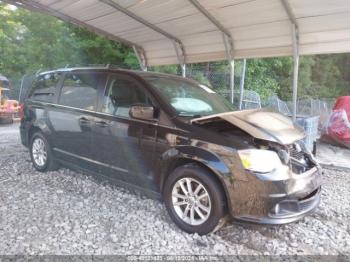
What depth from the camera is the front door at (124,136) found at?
Answer: 3858 mm

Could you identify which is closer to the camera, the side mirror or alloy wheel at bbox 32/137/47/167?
the side mirror

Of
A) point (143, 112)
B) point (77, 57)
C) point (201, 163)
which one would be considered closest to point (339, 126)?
point (201, 163)

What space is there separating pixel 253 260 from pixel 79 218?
1974 millimetres

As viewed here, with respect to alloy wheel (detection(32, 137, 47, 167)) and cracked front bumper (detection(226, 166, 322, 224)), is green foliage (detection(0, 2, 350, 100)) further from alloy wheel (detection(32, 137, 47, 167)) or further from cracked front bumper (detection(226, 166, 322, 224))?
cracked front bumper (detection(226, 166, 322, 224))

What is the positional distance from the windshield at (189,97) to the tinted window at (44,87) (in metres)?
1.90

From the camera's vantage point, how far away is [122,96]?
4.23 meters

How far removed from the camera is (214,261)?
9.81 ft

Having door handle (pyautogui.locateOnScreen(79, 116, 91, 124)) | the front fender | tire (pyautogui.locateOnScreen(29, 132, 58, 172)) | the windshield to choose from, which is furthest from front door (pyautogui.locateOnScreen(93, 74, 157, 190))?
tire (pyautogui.locateOnScreen(29, 132, 58, 172))

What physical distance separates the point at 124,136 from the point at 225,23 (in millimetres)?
4104

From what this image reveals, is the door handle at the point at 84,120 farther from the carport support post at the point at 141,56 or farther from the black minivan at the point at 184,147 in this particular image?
the carport support post at the point at 141,56

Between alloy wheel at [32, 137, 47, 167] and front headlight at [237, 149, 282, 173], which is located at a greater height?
front headlight at [237, 149, 282, 173]

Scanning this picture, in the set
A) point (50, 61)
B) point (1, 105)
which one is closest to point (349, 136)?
point (1, 105)

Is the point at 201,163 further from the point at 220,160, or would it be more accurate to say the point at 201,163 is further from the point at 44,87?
the point at 44,87

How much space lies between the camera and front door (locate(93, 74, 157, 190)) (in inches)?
152
